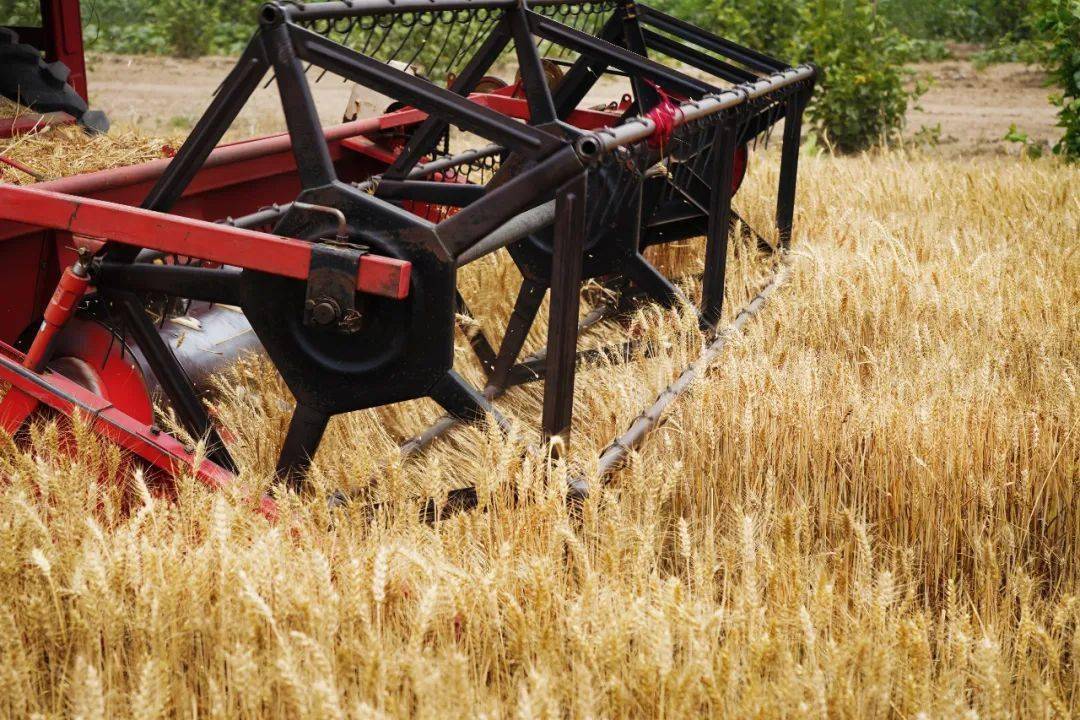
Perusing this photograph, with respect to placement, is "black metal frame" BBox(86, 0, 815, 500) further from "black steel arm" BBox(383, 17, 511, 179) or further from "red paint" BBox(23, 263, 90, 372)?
"black steel arm" BBox(383, 17, 511, 179)

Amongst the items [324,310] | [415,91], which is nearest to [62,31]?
[415,91]

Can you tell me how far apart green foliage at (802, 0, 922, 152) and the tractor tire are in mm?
5191

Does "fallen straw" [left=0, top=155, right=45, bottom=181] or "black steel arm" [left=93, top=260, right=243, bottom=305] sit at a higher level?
"fallen straw" [left=0, top=155, right=45, bottom=181]

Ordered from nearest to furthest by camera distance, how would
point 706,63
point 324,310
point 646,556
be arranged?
point 646,556 → point 324,310 → point 706,63

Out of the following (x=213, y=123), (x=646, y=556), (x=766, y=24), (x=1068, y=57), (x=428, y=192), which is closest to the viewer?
(x=646, y=556)

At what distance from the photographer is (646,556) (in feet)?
7.04

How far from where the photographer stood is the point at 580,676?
1.64 meters

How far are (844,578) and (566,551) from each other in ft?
2.08

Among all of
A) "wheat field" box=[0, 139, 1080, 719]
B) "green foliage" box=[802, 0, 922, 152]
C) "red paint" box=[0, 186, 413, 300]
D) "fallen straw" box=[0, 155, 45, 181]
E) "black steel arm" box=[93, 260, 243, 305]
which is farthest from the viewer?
"green foliage" box=[802, 0, 922, 152]

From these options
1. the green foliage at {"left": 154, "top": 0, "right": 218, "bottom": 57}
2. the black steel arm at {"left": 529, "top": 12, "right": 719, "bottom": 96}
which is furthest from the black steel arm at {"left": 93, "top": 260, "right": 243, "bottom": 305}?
the green foliage at {"left": 154, "top": 0, "right": 218, "bottom": 57}

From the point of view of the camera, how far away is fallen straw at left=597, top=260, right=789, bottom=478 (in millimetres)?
2812

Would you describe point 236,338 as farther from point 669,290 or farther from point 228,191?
point 669,290

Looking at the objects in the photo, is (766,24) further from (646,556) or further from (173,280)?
(646,556)

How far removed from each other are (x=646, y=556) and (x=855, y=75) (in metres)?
6.89
